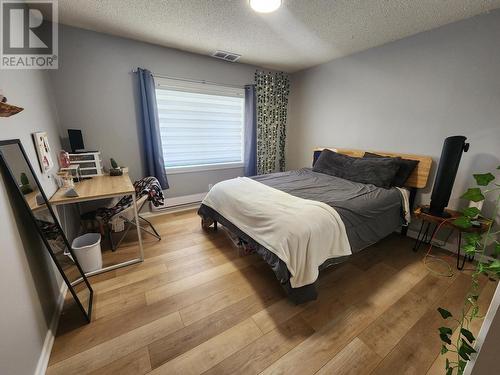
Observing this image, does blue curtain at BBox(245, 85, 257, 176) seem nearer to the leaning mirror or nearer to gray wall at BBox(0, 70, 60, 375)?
gray wall at BBox(0, 70, 60, 375)

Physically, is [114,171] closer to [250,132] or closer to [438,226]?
[250,132]

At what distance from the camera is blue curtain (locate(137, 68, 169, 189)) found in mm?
2793

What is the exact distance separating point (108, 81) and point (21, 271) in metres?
2.40

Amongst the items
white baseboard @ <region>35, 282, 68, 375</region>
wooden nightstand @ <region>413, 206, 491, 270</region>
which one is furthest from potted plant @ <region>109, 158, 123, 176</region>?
wooden nightstand @ <region>413, 206, 491, 270</region>

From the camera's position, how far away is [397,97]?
270cm

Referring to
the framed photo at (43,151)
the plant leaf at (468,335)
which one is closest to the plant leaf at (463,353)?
the plant leaf at (468,335)

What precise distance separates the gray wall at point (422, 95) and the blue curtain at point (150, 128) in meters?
2.66

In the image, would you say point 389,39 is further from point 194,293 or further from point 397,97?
point 194,293

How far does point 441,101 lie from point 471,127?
0.41m

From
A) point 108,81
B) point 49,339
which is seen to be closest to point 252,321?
point 49,339

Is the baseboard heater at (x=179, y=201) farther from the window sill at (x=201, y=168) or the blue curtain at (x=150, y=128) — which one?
the window sill at (x=201, y=168)

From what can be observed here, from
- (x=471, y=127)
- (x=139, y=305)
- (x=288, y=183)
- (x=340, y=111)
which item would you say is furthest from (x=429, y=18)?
(x=139, y=305)

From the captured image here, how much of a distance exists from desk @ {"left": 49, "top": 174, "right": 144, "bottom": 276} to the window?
3.63 ft

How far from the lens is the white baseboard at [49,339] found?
46.6 inches
